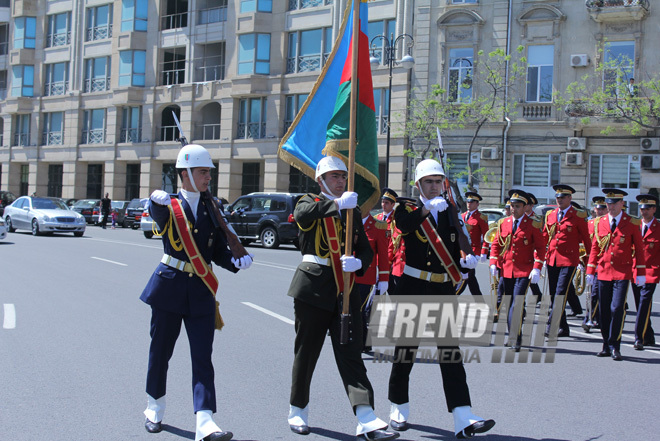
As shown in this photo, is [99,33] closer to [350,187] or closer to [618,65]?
[618,65]

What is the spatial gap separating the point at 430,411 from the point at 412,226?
1574mm

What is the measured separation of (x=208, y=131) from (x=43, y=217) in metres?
16.0

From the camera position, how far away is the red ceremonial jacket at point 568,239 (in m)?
9.88

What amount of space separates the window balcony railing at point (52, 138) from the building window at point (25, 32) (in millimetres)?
6204

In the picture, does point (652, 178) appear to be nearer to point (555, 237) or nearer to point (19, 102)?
point (555, 237)

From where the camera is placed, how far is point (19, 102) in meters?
50.5

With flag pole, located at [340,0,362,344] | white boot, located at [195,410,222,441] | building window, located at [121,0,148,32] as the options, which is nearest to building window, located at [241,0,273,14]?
building window, located at [121,0,148,32]

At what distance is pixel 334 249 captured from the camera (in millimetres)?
5391

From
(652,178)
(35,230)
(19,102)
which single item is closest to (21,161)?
(19,102)

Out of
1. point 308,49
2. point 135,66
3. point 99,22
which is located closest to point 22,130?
point 99,22

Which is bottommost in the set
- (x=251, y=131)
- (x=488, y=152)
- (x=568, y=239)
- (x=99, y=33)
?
(x=568, y=239)

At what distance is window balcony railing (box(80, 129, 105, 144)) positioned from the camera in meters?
46.7

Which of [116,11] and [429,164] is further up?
[116,11]

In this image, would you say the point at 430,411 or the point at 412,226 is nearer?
the point at 412,226
